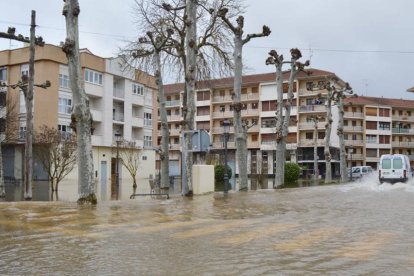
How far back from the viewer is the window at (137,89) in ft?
201

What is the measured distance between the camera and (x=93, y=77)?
53.8 meters

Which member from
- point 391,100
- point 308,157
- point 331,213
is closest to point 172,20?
point 331,213

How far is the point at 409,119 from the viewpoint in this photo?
97.1 m

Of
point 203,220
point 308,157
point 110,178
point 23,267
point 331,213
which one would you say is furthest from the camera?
point 308,157

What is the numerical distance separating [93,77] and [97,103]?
3.09 meters

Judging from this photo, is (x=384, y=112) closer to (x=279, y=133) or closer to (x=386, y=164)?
(x=386, y=164)

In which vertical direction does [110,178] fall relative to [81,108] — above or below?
below

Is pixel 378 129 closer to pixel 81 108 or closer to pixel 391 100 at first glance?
pixel 391 100

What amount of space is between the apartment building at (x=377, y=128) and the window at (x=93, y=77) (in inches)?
1876

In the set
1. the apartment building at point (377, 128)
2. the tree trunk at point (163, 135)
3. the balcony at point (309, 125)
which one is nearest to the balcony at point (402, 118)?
the apartment building at point (377, 128)

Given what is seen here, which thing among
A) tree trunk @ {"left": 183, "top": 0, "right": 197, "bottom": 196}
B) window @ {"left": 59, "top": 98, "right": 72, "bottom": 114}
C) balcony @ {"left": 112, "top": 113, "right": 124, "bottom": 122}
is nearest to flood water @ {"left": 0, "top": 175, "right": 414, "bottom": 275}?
tree trunk @ {"left": 183, "top": 0, "right": 197, "bottom": 196}

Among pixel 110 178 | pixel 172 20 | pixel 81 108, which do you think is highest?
pixel 172 20

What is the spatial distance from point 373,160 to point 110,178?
54.7m

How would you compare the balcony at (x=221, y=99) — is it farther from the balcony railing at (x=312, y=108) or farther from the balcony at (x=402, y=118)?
the balcony at (x=402, y=118)
